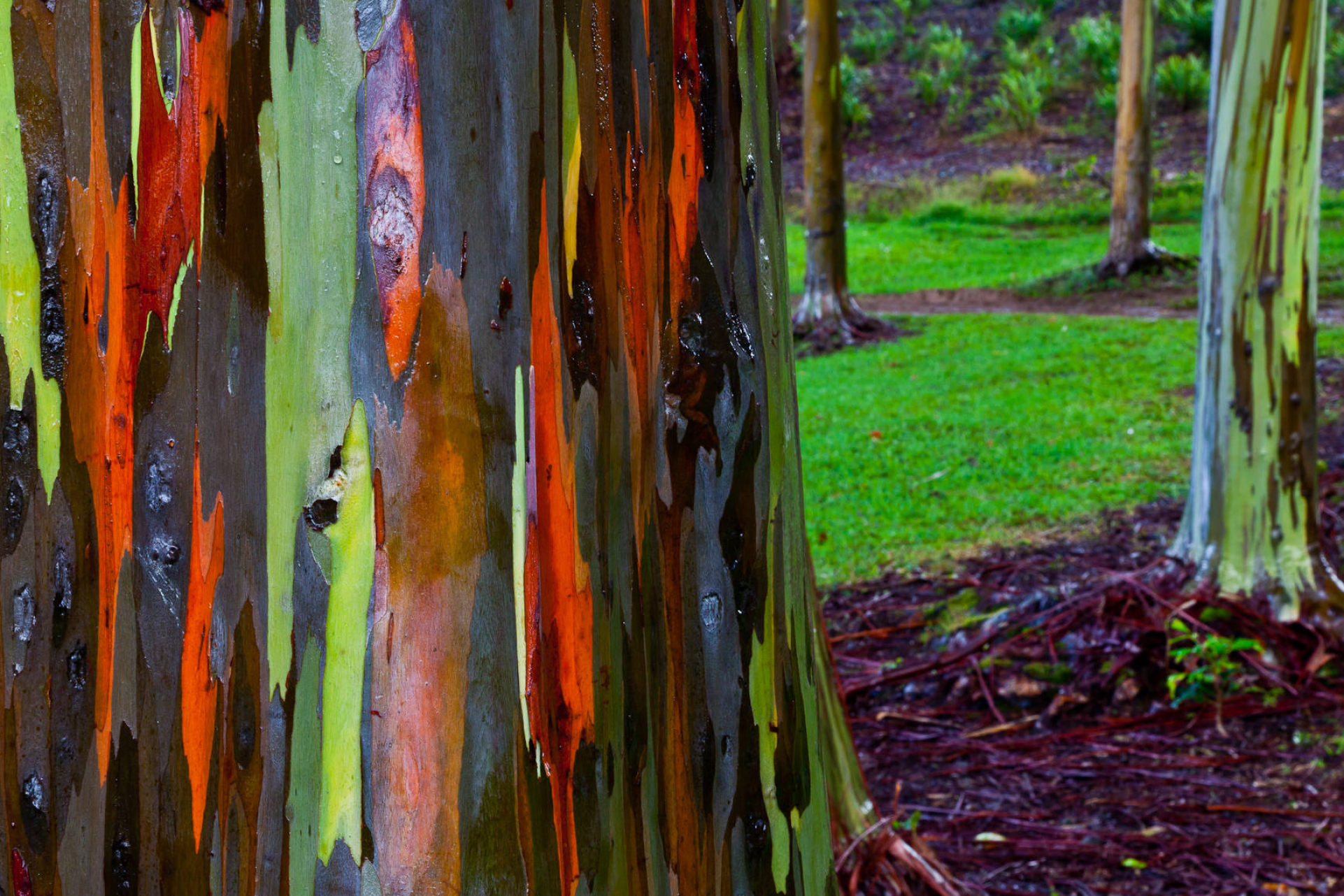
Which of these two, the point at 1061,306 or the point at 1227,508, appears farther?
the point at 1061,306

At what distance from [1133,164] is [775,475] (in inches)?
497

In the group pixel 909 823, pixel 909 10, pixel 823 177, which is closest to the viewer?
pixel 909 823

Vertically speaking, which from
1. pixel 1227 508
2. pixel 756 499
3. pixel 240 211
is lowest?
pixel 1227 508

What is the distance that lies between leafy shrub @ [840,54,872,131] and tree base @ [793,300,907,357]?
10.4 m

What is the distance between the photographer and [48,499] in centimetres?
117

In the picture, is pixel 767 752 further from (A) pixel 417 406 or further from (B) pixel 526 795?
(A) pixel 417 406

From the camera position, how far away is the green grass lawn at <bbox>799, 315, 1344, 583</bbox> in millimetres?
6164

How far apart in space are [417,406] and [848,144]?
73.1 feet

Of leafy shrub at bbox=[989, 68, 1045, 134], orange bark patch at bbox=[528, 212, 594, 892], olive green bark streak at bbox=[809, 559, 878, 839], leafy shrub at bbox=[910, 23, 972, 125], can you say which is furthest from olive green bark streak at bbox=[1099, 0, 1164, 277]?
orange bark patch at bbox=[528, 212, 594, 892]

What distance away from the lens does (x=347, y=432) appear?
3.43 feet

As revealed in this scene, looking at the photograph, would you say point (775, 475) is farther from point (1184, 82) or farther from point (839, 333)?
point (1184, 82)

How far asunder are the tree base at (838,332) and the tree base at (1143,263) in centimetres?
279

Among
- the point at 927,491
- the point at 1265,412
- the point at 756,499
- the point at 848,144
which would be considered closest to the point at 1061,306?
the point at 927,491

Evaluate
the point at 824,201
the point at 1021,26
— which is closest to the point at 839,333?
the point at 824,201
